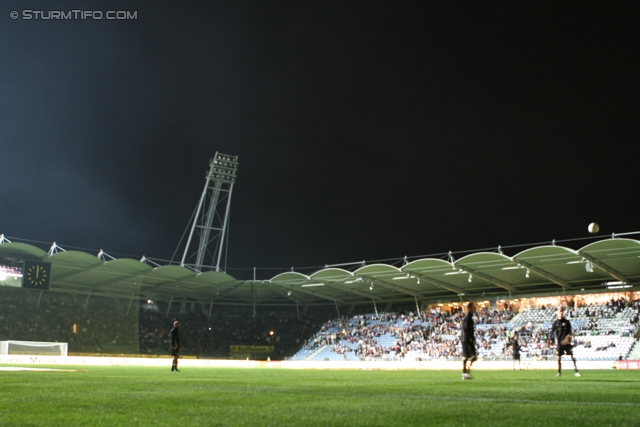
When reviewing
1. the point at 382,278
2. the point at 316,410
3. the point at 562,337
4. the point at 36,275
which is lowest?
the point at 316,410

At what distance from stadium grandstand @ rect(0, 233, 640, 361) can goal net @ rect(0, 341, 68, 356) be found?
0.70 metres

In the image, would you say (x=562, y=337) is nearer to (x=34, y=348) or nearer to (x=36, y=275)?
(x=34, y=348)

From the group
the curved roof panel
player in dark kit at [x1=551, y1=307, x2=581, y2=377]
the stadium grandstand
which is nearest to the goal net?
the stadium grandstand

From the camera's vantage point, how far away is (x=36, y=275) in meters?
41.5

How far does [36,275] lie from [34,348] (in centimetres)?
521

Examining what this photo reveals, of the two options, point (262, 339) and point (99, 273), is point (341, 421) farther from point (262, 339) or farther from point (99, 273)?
point (262, 339)

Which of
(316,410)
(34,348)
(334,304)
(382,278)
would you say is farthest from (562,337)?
(334,304)

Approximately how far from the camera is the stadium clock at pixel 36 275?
4088 cm

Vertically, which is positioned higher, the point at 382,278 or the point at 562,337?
the point at 382,278

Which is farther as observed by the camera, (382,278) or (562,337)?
(382,278)

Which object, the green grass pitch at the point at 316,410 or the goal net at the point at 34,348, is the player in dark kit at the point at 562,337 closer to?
the green grass pitch at the point at 316,410

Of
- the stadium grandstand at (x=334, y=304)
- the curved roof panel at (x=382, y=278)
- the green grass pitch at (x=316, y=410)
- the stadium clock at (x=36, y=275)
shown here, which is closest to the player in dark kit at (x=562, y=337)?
the green grass pitch at (x=316, y=410)

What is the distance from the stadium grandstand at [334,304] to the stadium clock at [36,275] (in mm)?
75

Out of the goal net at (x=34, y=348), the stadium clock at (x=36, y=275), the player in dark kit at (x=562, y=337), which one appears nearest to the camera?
the player in dark kit at (x=562, y=337)
